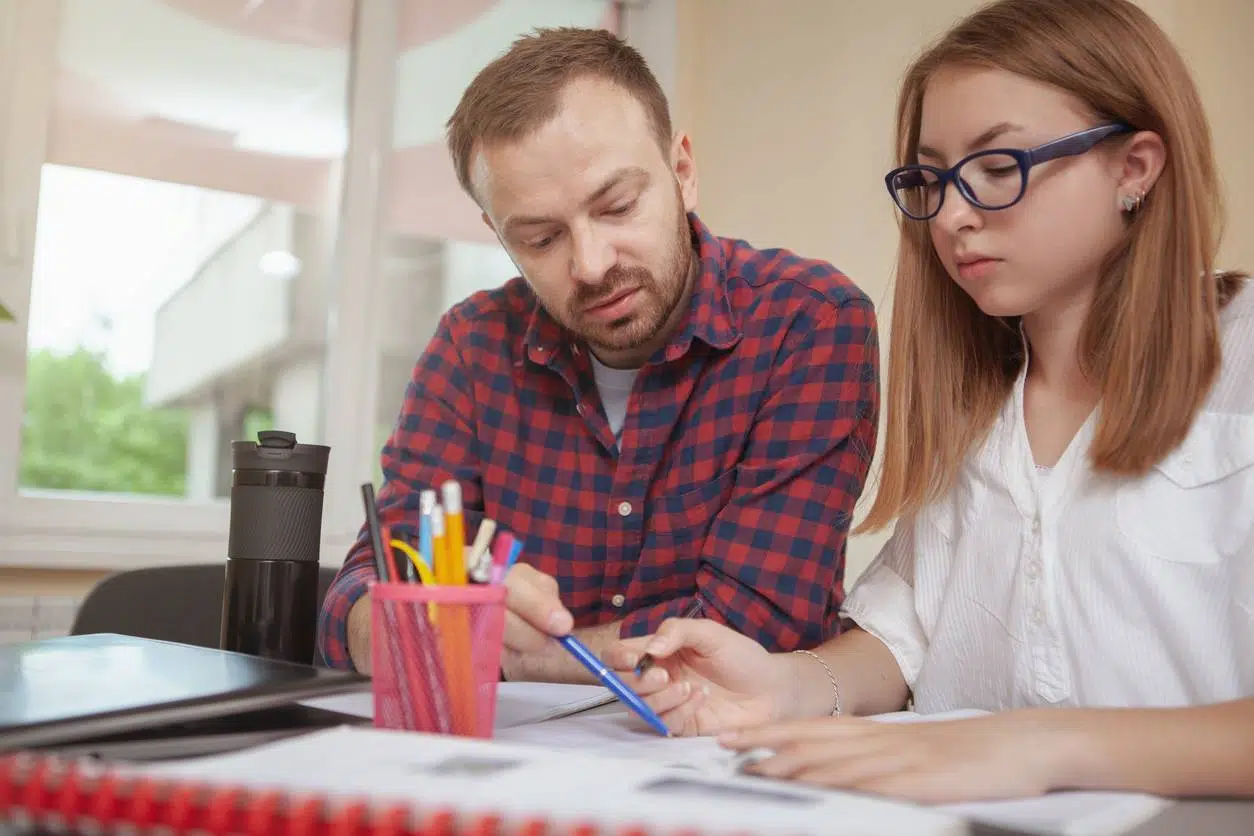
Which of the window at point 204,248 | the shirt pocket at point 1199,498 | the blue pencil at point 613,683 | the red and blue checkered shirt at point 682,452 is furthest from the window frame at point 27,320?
the shirt pocket at point 1199,498

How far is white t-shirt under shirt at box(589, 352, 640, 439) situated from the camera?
56.1 inches

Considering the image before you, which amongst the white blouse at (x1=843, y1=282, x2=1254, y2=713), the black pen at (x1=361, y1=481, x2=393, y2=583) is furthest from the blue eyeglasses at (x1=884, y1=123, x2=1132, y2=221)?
the black pen at (x1=361, y1=481, x2=393, y2=583)

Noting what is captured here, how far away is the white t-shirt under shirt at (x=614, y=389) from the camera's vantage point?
56.1 inches

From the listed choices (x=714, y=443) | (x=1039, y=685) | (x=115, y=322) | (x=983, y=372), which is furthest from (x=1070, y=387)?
(x=115, y=322)

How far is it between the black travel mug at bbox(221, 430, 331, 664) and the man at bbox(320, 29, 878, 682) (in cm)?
16

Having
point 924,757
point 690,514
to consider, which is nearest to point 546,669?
point 690,514

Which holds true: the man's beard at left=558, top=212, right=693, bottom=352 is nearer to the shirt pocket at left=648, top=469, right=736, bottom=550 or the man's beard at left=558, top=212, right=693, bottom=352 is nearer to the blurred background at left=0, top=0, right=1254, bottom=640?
the shirt pocket at left=648, top=469, right=736, bottom=550

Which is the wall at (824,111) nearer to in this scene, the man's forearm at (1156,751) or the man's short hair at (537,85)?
the man's short hair at (537,85)

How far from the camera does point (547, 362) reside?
1.41 meters

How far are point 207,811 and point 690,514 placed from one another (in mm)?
941

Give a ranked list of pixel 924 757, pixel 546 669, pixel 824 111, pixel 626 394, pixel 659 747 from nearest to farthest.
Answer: pixel 924 757 < pixel 659 747 < pixel 546 669 < pixel 626 394 < pixel 824 111

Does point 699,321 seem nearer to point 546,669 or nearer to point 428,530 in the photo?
point 546,669

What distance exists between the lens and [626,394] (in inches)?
56.3

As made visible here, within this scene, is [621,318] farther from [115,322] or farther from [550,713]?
[115,322]
